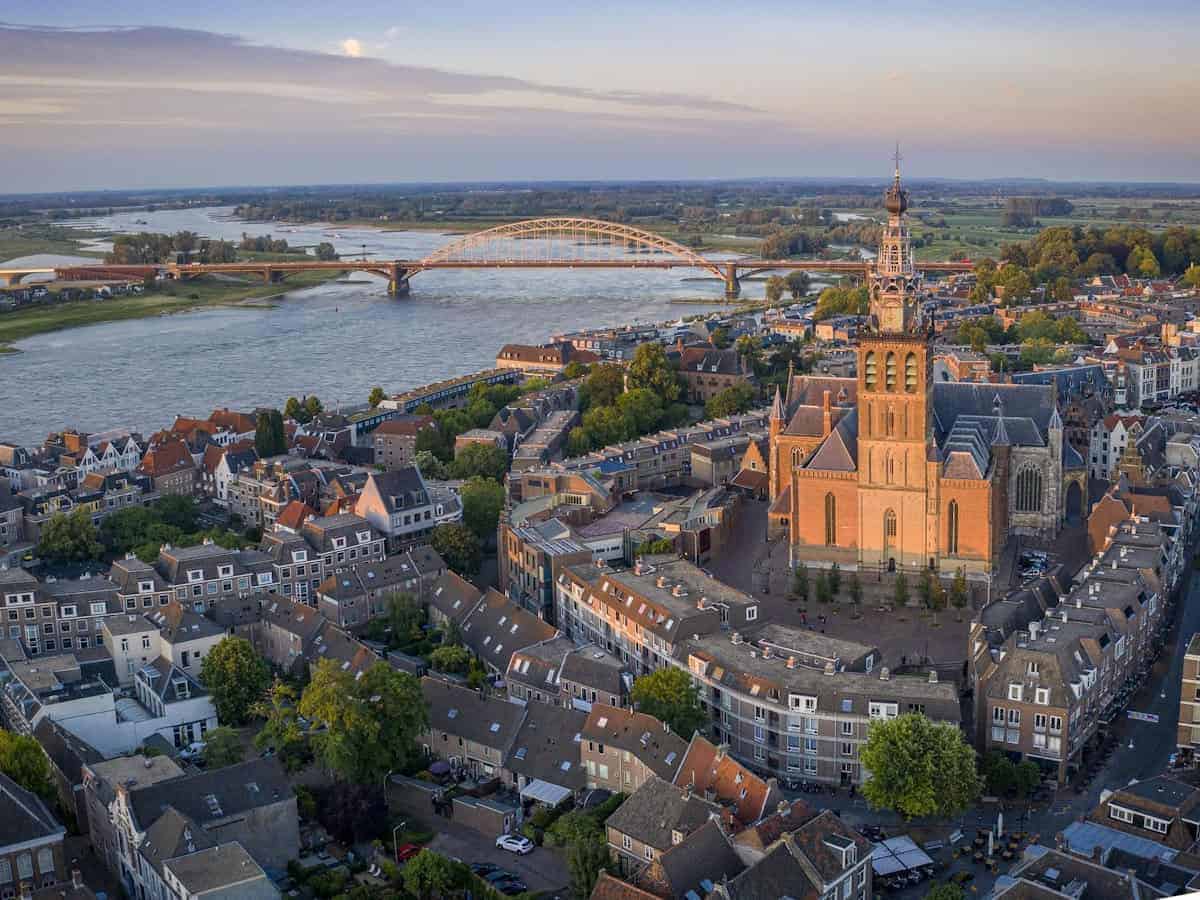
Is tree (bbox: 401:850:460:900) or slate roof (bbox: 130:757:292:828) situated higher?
slate roof (bbox: 130:757:292:828)

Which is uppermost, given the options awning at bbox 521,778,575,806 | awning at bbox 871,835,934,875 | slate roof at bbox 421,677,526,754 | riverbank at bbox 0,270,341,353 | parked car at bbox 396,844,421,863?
riverbank at bbox 0,270,341,353

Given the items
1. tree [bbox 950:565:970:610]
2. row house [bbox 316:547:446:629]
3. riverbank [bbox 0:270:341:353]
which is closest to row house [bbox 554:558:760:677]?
row house [bbox 316:547:446:629]

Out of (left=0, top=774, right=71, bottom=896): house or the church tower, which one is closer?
(left=0, top=774, right=71, bottom=896): house

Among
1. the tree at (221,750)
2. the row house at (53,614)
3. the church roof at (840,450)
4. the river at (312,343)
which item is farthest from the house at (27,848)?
the river at (312,343)

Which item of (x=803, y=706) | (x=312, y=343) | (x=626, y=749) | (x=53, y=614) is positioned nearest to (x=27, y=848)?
(x=626, y=749)

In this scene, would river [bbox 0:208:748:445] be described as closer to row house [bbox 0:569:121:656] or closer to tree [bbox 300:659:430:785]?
row house [bbox 0:569:121:656]

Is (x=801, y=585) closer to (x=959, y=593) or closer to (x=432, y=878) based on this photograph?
(x=959, y=593)

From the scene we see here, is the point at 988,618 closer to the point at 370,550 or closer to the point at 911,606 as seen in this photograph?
the point at 911,606

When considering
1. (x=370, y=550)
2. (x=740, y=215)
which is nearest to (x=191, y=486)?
(x=370, y=550)
